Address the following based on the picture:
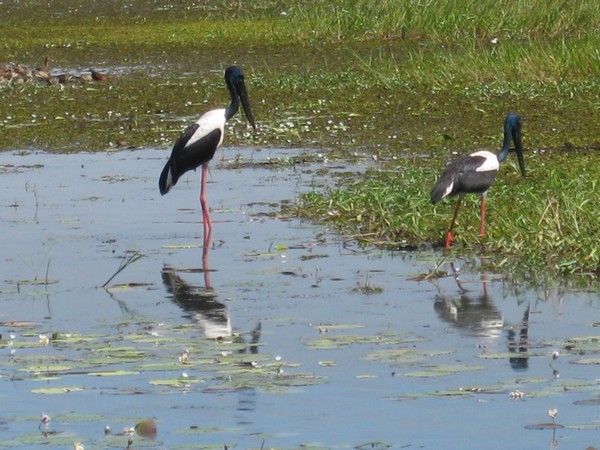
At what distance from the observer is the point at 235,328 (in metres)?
7.71

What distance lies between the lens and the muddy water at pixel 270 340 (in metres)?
5.87

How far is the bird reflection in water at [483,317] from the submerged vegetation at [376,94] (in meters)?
0.72

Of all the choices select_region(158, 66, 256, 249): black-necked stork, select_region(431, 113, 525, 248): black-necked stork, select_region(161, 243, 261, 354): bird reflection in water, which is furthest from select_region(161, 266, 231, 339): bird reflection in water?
select_region(158, 66, 256, 249): black-necked stork

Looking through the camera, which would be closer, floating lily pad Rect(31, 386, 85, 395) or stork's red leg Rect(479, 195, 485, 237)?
floating lily pad Rect(31, 386, 85, 395)

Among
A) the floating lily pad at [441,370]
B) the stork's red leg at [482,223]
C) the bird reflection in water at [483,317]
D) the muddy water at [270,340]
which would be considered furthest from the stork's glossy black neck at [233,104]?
the floating lily pad at [441,370]

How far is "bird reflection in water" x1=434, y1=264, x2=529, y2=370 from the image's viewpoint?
7.02 m

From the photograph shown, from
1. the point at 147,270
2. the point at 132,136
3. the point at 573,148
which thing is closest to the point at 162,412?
the point at 147,270

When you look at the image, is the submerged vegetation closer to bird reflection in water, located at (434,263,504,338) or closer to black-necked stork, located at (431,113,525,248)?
black-necked stork, located at (431,113,525,248)

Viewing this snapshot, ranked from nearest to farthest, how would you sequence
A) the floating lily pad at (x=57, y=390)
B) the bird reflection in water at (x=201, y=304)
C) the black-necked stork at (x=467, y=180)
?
the floating lily pad at (x=57, y=390)
the bird reflection in water at (x=201, y=304)
the black-necked stork at (x=467, y=180)

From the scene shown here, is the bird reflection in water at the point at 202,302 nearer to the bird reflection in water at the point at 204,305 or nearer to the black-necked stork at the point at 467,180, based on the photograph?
the bird reflection in water at the point at 204,305

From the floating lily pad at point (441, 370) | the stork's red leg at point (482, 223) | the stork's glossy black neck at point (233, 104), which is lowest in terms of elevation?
the floating lily pad at point (441, 370)

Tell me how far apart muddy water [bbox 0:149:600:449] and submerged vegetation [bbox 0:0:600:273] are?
68 cm

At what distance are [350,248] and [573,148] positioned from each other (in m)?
4.24

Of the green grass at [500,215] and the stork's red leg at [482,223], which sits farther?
the stork's red leg at [482,223]
